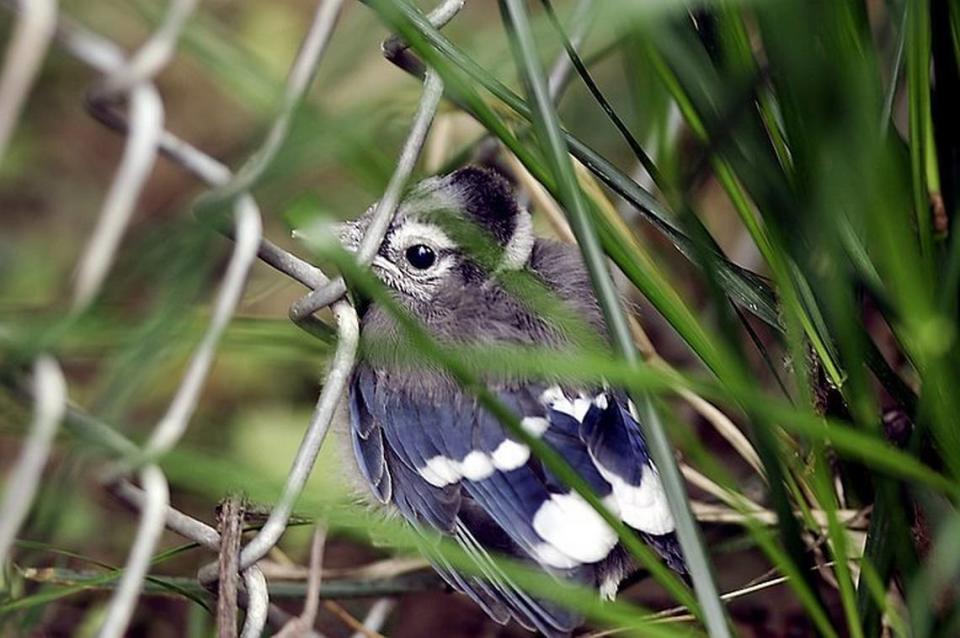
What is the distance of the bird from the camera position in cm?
106

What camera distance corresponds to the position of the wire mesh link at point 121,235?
Result: 1.92ft

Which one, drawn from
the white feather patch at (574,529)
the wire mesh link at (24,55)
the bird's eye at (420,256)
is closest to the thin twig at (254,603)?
the white feather patch at (574,529)

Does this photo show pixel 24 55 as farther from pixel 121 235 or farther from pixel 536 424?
pixel 536 424

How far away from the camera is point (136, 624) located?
5.14 feet

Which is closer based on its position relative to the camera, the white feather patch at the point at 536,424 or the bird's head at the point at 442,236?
the white feather patch at the point at 536,424

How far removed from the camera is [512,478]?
43.5 inches

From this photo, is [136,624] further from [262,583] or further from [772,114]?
[772,114]

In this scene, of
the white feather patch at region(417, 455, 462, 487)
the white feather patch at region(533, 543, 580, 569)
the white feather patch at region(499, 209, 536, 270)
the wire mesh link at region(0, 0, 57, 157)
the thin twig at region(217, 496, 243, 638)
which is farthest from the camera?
the white feather patch at region(499, 209, 536, 270)

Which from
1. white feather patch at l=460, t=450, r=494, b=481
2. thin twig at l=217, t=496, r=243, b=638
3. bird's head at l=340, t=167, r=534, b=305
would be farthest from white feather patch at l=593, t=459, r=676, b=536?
thin twig at l=217, t=496, r=243, b=638

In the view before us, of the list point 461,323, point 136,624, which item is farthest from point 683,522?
point 136,624

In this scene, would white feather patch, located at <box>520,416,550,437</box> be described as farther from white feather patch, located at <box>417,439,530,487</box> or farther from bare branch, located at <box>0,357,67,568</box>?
bare branch, located at <box>0,357,67,568</box>

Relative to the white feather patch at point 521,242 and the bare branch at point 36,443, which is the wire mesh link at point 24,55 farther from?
the white feather patch at point 521,242

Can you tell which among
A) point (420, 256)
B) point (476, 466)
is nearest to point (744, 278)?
point (476, 466)

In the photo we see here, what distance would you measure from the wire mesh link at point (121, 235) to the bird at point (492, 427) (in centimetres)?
20
